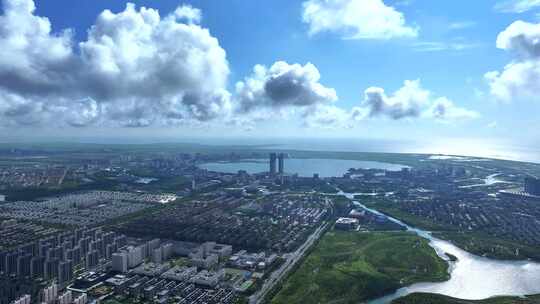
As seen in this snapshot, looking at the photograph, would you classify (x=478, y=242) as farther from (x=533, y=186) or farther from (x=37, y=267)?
(x=37, y=267)

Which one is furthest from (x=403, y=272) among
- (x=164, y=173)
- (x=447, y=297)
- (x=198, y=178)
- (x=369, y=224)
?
(x=164, y=173)

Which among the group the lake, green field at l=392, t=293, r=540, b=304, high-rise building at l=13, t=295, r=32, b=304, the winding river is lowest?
the winding river

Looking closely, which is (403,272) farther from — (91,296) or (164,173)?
(164,173)

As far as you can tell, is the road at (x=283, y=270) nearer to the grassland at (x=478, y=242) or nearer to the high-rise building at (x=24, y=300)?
the high-rise building at (x=24, y=300)

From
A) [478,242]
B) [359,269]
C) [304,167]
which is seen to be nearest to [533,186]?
[478,242]

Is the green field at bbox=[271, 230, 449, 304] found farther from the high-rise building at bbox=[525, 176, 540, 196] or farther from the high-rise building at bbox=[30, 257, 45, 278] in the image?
the high-rise building at bbox=[525, 176, 540, 196]

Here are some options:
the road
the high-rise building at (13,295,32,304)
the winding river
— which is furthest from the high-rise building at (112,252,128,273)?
the winding river
